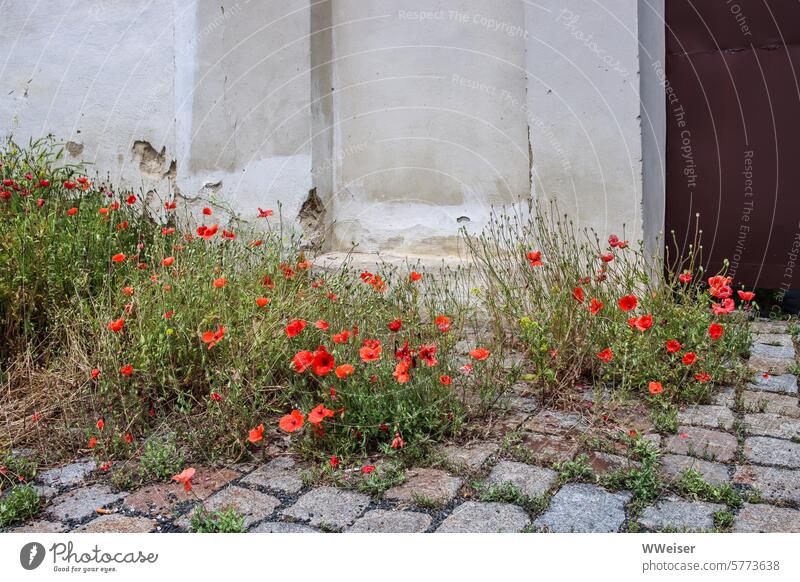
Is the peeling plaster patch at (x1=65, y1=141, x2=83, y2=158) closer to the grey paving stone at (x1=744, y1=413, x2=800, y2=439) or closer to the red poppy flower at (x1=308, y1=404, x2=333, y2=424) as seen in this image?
the red poppy flower at (x1=308, y1=404, x2=333, y2=424)

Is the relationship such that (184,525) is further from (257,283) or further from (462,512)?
(257,283)

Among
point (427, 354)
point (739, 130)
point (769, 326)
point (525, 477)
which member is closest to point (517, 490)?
point (525, 477)

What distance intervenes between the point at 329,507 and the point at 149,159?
3751 mm

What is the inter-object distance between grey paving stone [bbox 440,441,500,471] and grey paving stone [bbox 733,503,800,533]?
82 cm

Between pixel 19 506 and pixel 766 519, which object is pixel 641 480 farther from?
pixel 19 506

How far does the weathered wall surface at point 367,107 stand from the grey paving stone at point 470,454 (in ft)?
5.95

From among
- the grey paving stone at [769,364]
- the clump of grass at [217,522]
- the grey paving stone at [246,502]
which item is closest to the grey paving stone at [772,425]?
the grey paving stone at [769,364]

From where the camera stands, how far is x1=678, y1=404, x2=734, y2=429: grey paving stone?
3006 mm

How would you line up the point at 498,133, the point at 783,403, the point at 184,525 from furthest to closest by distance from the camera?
the point at 498,133
the point at 783,403
the point at 184,525

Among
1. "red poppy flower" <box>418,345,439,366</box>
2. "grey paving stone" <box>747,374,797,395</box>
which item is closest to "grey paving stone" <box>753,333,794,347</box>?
"grey paving stone" <box>747,374,797,395</box>

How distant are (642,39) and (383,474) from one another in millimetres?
2714

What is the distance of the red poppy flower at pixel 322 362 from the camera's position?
2648 mm

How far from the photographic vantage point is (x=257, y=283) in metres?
3.64

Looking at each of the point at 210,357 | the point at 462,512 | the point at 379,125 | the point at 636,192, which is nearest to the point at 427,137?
the point at 379,125
